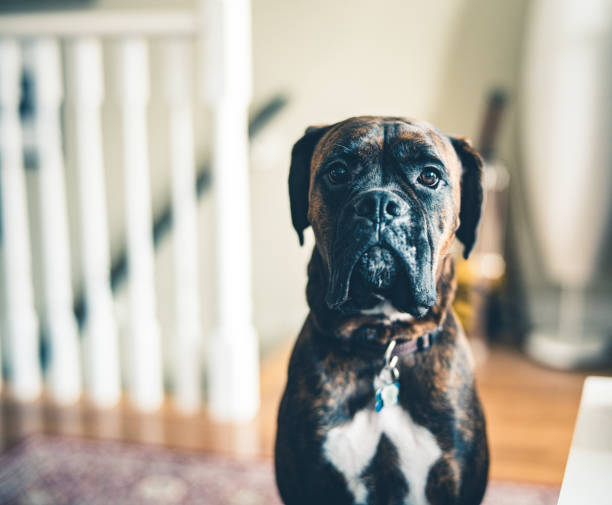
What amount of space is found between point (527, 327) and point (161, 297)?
5.65 ft

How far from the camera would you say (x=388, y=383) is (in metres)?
0.73

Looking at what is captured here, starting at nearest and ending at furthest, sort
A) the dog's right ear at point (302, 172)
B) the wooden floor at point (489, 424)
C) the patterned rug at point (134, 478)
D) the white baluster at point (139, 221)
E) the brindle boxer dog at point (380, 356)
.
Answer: the brindle boxer dog at point (380, 356)
the dog's right ear at point (302, 172)
the patterned rug at point (134, 478)
the wooden floor at point (489, 424)
the white baluster at point (139, 221)

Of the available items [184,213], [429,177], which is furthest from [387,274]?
[184,213]

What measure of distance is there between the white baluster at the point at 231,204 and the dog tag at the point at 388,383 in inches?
45.2

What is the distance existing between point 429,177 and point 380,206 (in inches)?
3.8

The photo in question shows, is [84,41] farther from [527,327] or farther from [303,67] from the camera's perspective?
[527,327]

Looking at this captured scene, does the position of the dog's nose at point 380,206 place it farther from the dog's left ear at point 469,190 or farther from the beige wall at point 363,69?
the beige wall at point 363,69

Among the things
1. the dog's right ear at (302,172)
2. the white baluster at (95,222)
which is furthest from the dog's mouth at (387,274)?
the white baluster at (95,222)

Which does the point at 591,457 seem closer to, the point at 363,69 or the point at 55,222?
the point at 55,222

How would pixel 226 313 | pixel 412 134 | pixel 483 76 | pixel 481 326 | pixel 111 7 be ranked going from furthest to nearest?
pixel 111 7 < pixel 483 76 < pixel 481 326 < pixel 226 313 < pixel 412 134

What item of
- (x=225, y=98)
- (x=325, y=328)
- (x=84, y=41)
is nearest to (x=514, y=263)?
(x=225, y=98)

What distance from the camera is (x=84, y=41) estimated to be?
1814mm

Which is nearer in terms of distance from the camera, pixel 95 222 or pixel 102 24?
pixel 102 24

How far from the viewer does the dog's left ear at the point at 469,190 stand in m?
0.77
